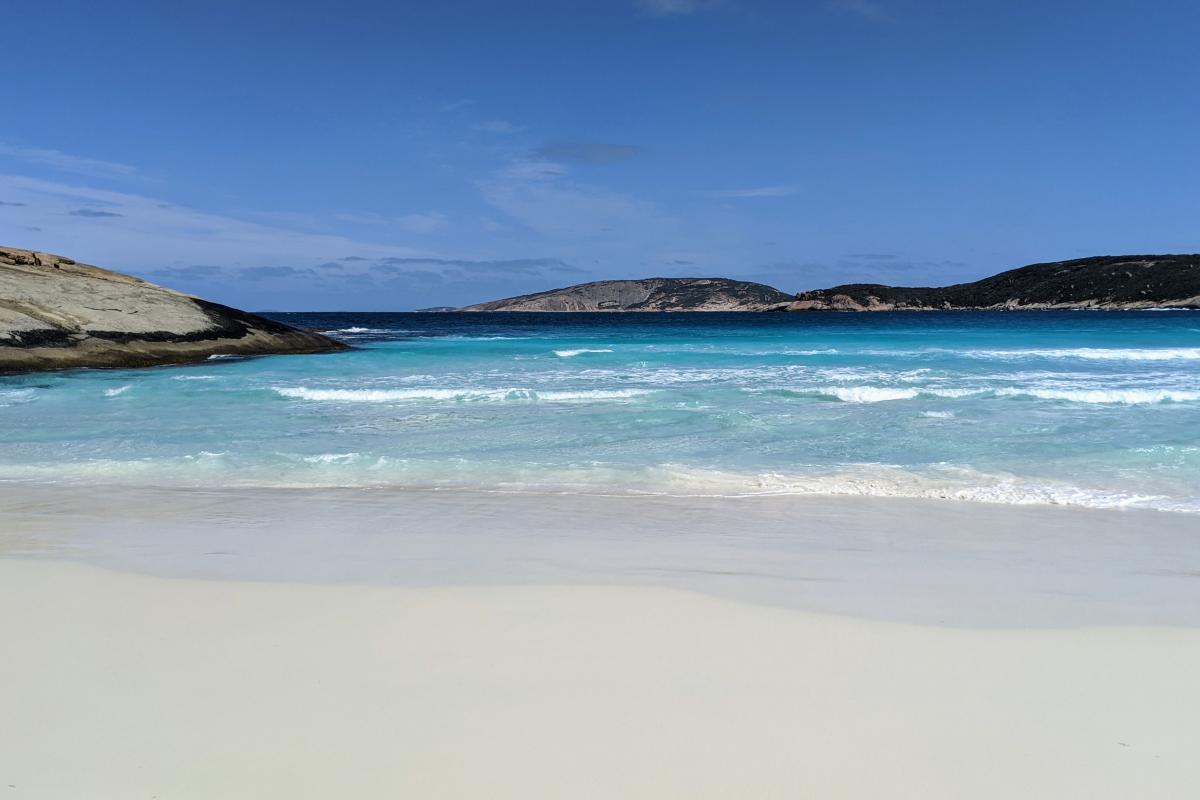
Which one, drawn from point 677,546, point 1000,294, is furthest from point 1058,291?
point 677,546

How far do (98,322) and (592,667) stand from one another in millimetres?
22510

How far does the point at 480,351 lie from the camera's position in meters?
30.9

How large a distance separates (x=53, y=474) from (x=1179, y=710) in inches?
385

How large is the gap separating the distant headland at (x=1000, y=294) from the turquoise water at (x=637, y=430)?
95.5 meters

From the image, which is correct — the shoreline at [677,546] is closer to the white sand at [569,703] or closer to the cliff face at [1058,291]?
the white sand at [569,703]

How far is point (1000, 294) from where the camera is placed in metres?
117

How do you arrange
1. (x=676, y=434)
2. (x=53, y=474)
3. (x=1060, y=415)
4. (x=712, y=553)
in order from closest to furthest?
(x=712, y=553), (x=53, y=474), (x=676, y=434), (x=1060, y=415)

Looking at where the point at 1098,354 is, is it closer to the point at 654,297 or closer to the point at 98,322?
the point at 98,322

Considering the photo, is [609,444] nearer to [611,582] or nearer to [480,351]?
[611,582]

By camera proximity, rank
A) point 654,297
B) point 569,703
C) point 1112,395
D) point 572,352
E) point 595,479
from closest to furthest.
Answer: point 569,703, point 595,479, point 1112,395, point 572,352, point 654,297

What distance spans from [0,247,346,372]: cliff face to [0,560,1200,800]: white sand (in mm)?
18821

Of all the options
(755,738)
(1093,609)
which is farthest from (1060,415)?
(755,738)

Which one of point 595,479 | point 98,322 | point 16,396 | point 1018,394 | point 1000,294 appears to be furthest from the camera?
point 1000,294

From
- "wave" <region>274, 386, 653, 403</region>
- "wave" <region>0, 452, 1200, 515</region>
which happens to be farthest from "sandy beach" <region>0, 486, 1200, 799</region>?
"wave" <region>274, 386, 653, 403</region>
